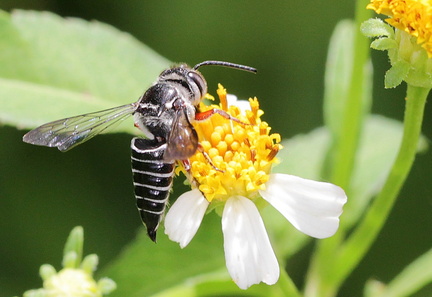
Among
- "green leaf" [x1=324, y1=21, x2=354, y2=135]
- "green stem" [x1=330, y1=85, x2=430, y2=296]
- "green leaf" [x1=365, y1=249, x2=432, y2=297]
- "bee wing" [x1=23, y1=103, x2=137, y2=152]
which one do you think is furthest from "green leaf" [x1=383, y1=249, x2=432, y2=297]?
"bee wing" [x1=23, y1=103, x2=137, y2=152]

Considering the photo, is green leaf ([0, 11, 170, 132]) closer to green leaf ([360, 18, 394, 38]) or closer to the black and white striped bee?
the black and white striped bee

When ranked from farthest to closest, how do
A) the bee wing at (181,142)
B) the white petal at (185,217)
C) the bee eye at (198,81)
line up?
1. the bee eye at (198,81)
2. the white petal at (185,217)
3. the bee wing at (181,142)

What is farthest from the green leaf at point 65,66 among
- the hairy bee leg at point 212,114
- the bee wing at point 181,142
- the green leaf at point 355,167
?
the bee wing at point 181,142

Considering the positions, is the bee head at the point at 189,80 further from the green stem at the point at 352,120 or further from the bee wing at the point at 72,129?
the green stem at the point at 352,120

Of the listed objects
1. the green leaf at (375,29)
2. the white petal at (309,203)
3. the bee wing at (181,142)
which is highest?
the green leaf at (375,29)

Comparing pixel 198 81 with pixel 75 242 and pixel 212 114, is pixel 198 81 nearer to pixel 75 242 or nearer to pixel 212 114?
pixel 212 114

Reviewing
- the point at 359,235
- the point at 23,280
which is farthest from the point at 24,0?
the point at 359,235
